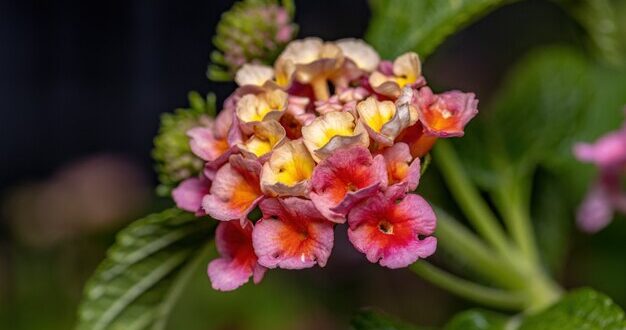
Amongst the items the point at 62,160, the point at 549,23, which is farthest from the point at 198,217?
the point at 62,160

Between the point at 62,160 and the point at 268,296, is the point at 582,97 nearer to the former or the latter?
the point at 268,296

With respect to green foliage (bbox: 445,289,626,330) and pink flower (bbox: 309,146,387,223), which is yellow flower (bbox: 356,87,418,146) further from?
green foliage (bbox: 445,289,626,330)

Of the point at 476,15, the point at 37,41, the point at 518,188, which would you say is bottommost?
the point at 37,41

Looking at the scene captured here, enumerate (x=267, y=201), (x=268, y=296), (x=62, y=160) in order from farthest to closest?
1. (x=62, y=160)
2. (x=268, y=296)
3. (x=267, y=201)

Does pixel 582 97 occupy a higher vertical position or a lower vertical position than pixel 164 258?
lower

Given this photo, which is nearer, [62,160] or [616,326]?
[616,326]

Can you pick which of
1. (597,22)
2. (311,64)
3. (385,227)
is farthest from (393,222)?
(597,22)

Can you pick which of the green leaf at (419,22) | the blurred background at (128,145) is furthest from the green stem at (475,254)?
the blurred background at (128,145)

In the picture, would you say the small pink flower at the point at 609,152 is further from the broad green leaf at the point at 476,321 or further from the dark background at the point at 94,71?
the dark background at the point at 94,71
